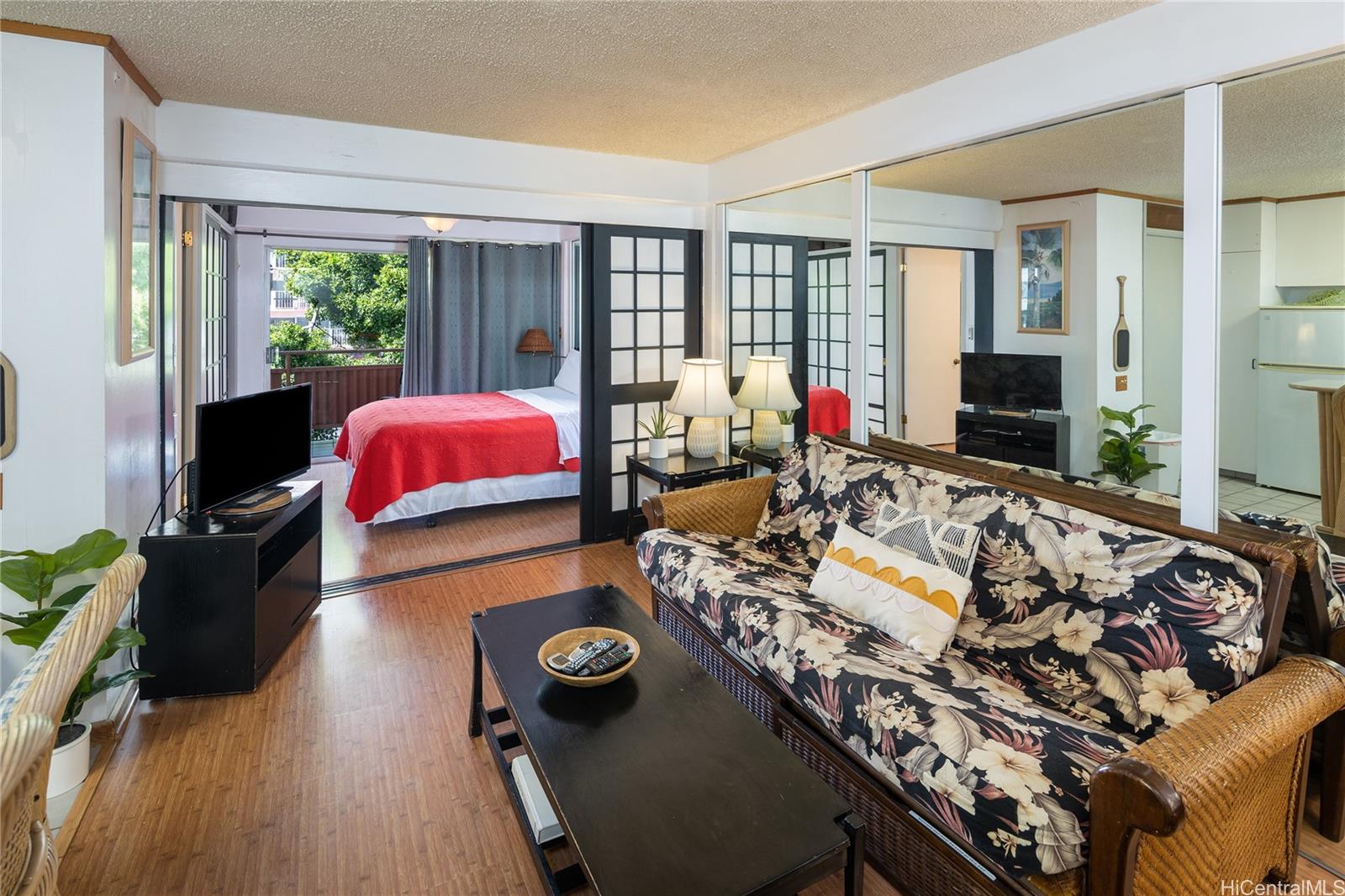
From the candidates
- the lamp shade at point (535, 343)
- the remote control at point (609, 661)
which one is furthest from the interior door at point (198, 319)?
the lamp shade at point (535, 343)

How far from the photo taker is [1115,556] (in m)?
2.00

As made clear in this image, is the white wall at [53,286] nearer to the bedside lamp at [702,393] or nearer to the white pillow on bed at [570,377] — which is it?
the bedside lamp at [702,393]

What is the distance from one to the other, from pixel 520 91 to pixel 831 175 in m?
1.51

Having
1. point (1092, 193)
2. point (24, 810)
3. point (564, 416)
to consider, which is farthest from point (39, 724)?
point (564, 416)

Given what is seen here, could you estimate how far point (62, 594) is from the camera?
2346 mm

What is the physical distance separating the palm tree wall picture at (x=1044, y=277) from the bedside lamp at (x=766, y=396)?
163 cm

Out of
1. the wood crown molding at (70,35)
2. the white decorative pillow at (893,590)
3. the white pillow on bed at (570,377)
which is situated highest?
the wood crown molding at (70,35)

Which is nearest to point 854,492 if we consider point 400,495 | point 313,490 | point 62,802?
point 313,490

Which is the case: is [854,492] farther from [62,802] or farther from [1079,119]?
[62,802]

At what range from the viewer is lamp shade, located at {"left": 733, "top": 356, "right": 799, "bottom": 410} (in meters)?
4.25

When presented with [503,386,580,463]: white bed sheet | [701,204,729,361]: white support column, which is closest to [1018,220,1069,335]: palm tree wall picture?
[701,204,729,361]: white support column

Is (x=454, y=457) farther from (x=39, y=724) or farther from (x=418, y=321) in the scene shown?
(x=39, y=724)

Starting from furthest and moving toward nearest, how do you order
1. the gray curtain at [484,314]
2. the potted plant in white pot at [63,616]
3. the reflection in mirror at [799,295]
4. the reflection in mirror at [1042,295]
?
the gray curtain at [484,314], the reflection in mirror at [799,295], the reflection in mirror at [1042,295], the potted plant in white pot at [63,616]

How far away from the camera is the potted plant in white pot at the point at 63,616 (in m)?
2.17
